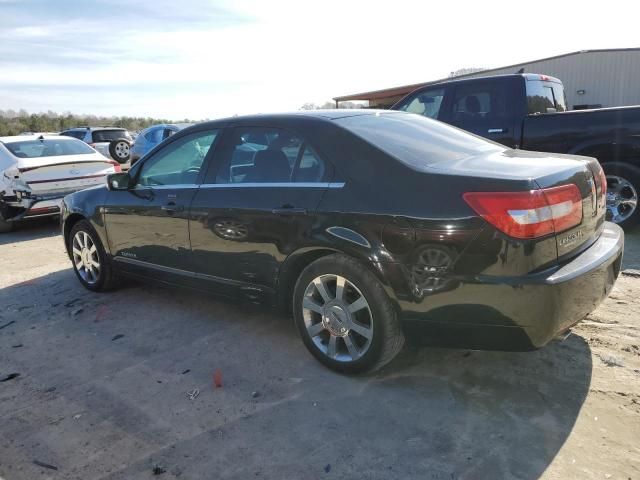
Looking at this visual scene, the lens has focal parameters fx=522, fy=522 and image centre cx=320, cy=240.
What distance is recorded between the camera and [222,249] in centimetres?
377

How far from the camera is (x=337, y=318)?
3199 mm

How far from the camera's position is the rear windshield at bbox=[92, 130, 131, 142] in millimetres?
18453

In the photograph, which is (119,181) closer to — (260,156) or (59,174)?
(260,156)

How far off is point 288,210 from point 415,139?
3.09ft

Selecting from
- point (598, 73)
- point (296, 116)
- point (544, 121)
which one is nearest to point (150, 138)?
point (544, 121)

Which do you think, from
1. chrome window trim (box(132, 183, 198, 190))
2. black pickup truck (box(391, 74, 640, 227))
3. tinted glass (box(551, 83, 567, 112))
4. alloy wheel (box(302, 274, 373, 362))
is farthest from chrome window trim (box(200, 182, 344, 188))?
tinted glass (box(551, 83, 567, 112))

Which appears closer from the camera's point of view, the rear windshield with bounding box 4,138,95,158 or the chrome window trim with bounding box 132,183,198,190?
the chrome window trim with bounding box 132,183,198,190

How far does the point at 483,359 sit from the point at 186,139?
283 cm

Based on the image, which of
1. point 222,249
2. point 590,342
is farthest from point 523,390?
point 222,249

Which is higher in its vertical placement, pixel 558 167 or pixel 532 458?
pixel 558 167

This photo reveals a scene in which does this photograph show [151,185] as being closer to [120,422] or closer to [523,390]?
[120,422]

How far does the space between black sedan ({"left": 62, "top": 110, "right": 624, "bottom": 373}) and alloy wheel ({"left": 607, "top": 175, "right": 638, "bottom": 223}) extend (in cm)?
335

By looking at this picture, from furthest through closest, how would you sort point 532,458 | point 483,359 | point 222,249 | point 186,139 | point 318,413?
point 186,139, point 222,249, point 483,359, point 318,413, point 532,458

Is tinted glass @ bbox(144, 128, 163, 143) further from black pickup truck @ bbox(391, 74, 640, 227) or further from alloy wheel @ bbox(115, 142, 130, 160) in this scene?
black pickup truck @ bbox(391, 74, 640, 227)
